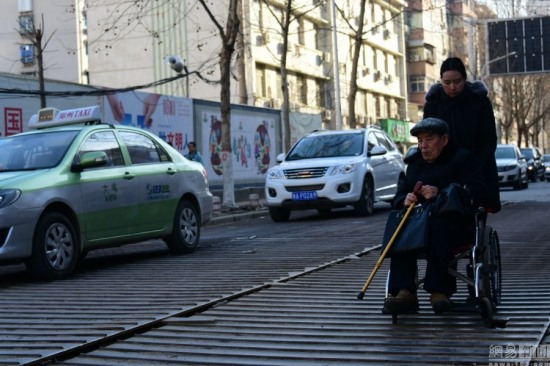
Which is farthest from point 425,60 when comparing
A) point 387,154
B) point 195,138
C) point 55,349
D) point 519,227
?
point 55,349

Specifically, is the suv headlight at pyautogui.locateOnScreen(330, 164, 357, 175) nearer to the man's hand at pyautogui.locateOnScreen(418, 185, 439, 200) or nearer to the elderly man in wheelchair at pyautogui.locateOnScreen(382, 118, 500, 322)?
the elderly man in wheelchair at pyautogui.locateOnScreen(382, 118, 500, 322)

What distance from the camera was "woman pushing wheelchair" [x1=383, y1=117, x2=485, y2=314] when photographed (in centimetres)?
603

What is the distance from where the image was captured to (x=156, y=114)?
27250 millimetres

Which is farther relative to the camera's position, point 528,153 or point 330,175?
point 528,153

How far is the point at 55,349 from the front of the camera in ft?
19.1

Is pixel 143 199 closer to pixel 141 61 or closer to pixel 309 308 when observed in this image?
pixel 309 308

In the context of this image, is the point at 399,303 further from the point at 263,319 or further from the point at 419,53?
the point at 419,53

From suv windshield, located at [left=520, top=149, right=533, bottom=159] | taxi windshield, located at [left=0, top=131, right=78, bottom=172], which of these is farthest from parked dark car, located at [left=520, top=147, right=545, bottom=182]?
taxi windshield, located at [left=0, top=131, right=78, bottom=172]

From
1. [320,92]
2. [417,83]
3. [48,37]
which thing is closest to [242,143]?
[320,92]

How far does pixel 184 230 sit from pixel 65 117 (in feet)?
6.63

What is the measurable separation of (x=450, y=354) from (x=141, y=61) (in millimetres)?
42980

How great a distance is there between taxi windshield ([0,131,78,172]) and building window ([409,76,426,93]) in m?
63.9

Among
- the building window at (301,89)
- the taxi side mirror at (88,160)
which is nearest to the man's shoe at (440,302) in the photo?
the taxi side mirror at (88,160)

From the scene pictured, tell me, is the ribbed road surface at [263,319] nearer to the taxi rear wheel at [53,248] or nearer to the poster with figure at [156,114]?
the taxi rear wheel at [53,248]
